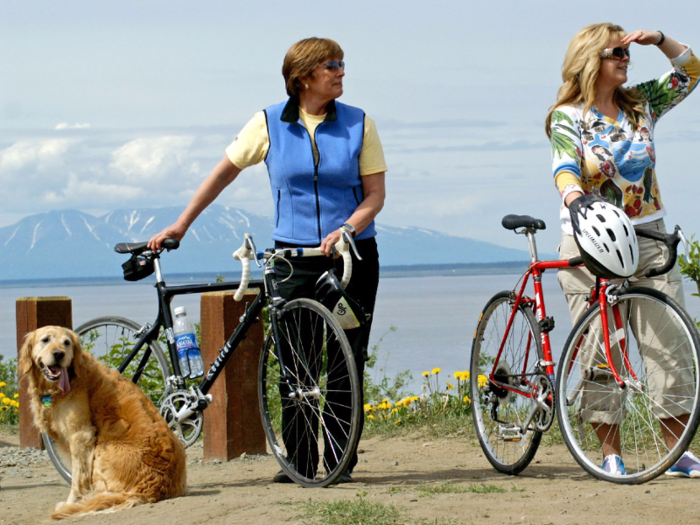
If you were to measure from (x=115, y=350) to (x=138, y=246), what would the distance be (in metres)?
1.25

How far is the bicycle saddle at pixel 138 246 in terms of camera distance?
510 cm

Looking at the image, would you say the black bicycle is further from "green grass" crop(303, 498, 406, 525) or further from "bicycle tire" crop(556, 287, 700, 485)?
"bicycle tire" crop(556, 287, 700, 485)

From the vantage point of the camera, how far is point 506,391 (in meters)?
5.23

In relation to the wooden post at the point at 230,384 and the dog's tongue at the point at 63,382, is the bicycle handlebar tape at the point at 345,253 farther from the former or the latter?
the dog's tongue at the point at 63,382

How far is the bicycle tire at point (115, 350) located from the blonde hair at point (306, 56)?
1.73 meters

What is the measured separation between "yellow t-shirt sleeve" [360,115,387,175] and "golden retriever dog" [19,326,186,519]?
167 cm

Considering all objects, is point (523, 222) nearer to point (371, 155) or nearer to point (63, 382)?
point (371, 155)

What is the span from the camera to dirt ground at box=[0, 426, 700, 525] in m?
3.82

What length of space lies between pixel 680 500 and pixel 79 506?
2758 millimetres

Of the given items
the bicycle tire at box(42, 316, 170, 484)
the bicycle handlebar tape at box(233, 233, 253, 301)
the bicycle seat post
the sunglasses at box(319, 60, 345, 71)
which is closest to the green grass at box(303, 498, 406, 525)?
the bicycle handlebar tape at box(233, 233, 253, 301)

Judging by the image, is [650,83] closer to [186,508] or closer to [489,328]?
[489,328]

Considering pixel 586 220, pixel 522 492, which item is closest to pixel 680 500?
pixel 522 492

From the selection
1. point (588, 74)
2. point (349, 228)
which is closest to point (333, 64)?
point (349, 228)

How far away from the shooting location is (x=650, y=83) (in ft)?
15.6
